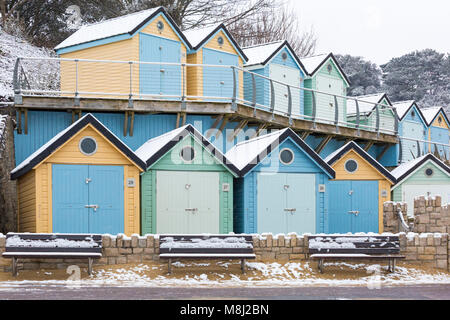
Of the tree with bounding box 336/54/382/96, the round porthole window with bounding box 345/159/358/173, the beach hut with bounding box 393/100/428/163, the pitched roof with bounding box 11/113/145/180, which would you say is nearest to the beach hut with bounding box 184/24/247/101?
the round porthole window with bounding box 345/159/358/173

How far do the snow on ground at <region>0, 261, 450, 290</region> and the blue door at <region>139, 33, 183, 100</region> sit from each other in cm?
1022

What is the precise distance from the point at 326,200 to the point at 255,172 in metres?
2.42

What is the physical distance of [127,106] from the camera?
79.8 ft

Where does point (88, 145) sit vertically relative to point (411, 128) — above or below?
below

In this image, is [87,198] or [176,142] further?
[176,142]

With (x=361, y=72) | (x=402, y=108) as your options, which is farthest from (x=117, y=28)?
(x=361, y=72)

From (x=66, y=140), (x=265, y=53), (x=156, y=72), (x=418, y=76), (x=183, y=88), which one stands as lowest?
(x=66, y=140)

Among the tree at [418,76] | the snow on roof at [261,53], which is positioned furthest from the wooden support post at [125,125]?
the tree at [418,76]

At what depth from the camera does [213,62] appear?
28672mm

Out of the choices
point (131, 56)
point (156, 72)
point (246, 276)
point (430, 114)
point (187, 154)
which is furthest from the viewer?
point (430, 114)

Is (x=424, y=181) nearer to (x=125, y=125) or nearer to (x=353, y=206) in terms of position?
(x=353, y=206)

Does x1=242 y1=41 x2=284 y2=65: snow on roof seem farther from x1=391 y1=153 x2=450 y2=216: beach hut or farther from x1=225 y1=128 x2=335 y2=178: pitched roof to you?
x1=225 y1=128 x2=335 y2=178: pitched roof

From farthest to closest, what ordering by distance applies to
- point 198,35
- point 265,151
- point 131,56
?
1. point 198,35
2. point 131,56
3. point 265,151

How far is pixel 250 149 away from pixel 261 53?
386 inches
